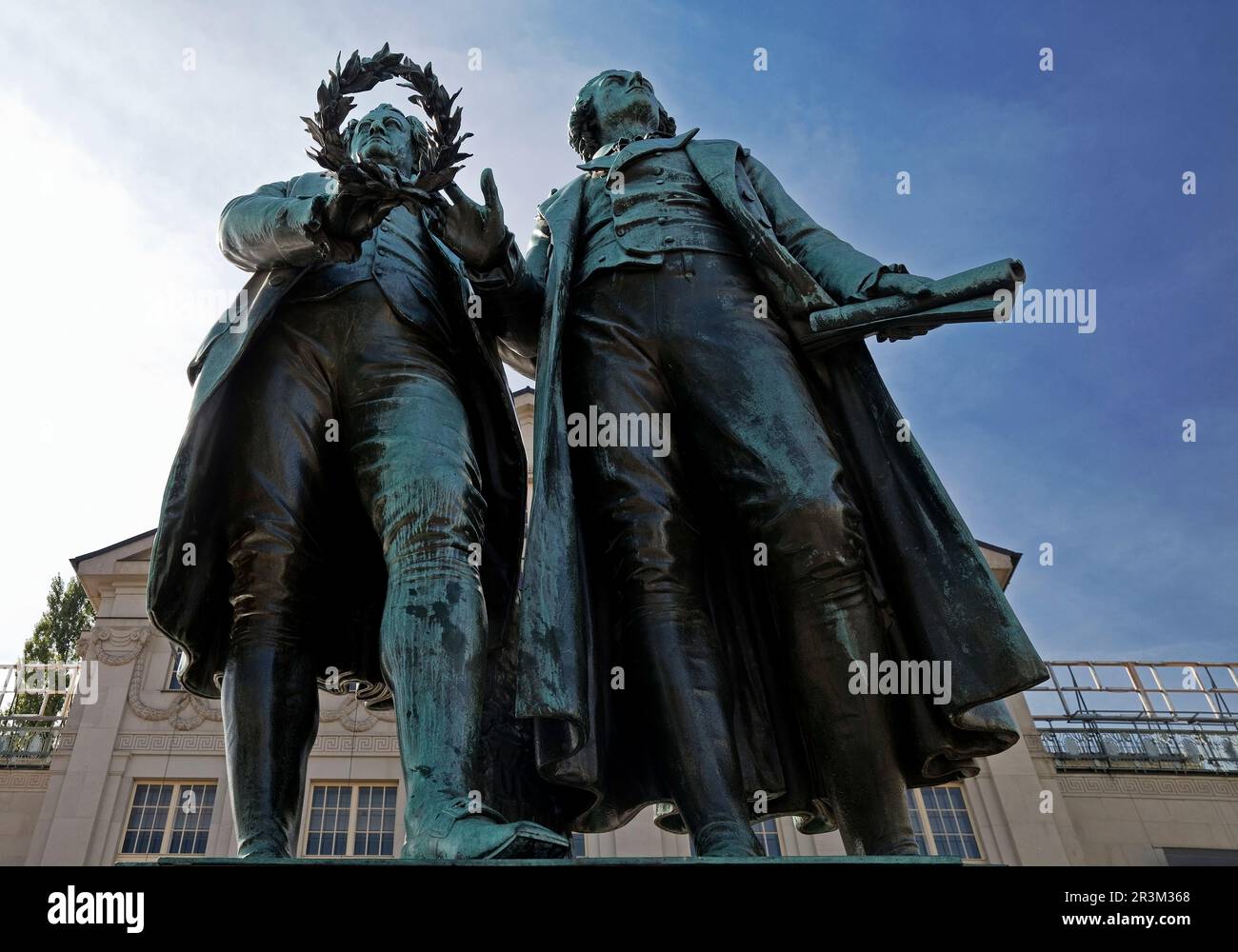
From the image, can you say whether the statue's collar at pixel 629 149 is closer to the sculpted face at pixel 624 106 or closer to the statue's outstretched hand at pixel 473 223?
the sculpted face at pixel 624 106

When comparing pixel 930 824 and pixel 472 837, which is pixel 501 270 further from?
pixel 930 824

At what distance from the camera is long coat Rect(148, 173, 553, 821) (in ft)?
14.9

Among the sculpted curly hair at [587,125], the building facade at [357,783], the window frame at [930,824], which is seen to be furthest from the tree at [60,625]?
the sculpted curly hair at [587,125]

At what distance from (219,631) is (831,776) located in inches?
99.3

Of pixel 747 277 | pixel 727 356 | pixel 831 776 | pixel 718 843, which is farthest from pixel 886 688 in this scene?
pixel 747 277

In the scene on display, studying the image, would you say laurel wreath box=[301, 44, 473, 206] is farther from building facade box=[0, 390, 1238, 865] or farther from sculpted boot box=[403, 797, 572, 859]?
building facade box=[0, 390, 1238, 865]

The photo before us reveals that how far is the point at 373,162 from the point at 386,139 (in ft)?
2.55

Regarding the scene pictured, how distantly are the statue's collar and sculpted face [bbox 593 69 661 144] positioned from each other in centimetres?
19

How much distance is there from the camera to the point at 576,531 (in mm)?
4762

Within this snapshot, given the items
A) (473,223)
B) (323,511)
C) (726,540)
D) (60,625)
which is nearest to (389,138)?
(473,223)

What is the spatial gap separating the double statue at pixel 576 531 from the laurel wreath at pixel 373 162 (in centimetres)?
9

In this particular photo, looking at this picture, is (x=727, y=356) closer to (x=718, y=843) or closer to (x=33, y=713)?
(x=718, y=843)

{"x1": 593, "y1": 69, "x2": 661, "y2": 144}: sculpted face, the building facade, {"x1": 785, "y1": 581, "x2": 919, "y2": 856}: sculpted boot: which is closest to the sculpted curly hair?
{"x1": 593, "y1": 69, "x2": 661, "y2": 144}: sculpted face

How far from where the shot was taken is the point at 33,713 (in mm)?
28359
